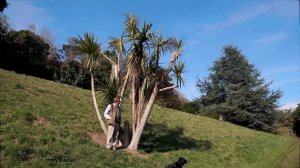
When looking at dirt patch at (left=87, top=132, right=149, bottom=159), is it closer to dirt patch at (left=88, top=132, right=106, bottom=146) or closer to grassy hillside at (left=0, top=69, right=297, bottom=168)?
dirt patch at (left=88, top=132, right=106, bottom=146)

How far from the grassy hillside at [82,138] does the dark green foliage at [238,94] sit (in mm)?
20756

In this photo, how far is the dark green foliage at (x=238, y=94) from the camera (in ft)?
178

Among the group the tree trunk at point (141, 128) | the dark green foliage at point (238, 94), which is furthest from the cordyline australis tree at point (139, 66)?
the dark green foliage at point (238, 94)

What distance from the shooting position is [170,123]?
28.5 m

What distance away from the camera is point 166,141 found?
23.2m

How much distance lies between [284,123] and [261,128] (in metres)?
15.1

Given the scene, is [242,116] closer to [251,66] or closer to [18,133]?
[251,66]

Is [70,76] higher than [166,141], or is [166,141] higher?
[70,76]

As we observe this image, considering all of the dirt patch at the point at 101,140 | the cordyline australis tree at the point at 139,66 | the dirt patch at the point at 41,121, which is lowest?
the dirt patch at the point at 101,140

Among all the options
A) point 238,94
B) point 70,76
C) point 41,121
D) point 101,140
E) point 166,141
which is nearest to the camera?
point 41,121

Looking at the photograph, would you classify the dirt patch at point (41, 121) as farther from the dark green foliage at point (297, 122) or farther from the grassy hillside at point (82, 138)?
the dark green foliage at point (297, 122)

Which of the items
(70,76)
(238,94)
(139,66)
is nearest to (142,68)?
(139,66)

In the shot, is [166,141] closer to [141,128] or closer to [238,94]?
[141,128]

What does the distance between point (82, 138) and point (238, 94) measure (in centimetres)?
3979
